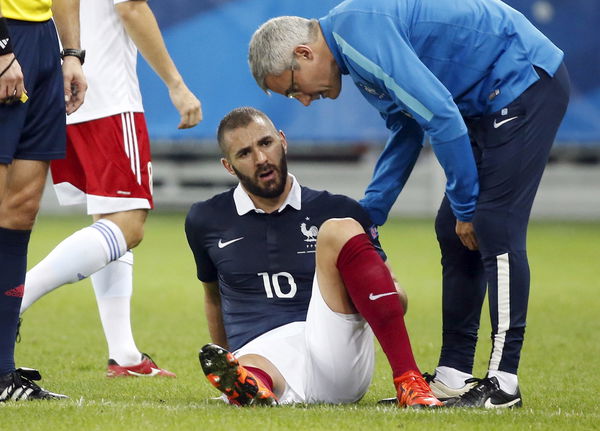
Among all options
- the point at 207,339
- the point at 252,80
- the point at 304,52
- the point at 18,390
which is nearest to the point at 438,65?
the point at 304,52

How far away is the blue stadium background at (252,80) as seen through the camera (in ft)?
45.1

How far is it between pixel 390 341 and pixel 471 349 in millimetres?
860

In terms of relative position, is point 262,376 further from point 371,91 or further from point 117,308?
point 117,308

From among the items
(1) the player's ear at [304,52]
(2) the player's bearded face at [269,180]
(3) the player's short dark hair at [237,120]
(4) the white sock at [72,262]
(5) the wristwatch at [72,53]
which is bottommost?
(4) the white sock at [72,262]

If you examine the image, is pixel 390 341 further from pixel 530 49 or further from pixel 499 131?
pixel 530 49

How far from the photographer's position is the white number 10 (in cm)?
475

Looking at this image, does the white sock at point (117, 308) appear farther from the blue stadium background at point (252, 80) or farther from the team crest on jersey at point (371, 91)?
the blue stadium background at point (252, 80)

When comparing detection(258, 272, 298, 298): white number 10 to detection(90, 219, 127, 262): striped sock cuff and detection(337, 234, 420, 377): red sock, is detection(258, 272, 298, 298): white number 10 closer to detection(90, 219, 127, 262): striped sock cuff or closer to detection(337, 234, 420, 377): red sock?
detection(337, 234, 420, 377): red sock

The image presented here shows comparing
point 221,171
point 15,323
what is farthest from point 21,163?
point 221,171

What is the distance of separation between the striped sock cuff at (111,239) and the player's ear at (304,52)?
1.42m

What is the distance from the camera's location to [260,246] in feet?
15.8

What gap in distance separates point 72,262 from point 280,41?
59.5 inches

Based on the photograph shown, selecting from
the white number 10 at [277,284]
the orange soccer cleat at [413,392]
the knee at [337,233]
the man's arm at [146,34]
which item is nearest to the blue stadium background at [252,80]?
the man's arm at [146,34]

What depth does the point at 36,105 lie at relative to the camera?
4.48m
